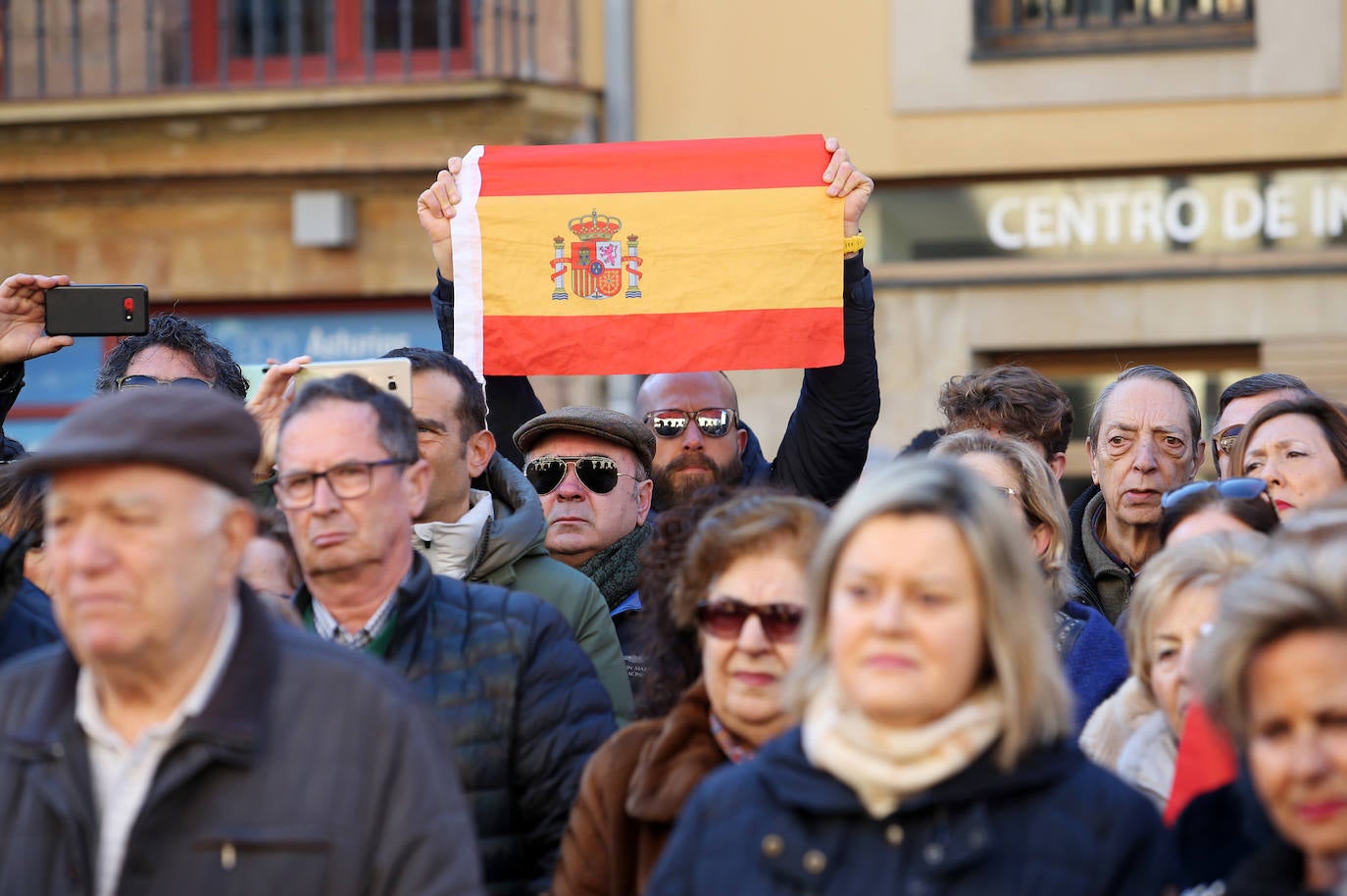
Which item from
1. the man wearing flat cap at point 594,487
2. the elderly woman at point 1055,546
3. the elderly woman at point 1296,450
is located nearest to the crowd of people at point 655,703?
the elderly woman at point 1055,546

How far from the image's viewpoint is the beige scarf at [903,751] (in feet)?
9.46

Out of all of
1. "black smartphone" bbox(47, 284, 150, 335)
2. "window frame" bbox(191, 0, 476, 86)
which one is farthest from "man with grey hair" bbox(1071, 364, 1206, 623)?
"window frame" bbox(191, 0, 476, 86)

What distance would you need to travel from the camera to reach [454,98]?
11695mm

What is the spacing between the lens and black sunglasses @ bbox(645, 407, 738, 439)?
6266 mm

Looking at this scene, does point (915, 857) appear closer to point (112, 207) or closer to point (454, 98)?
point (454, 98)

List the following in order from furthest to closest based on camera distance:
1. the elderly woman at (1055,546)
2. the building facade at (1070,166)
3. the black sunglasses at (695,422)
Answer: the building facade at (1070,166) → the black sunglasses at (695,422) → the elderly woman at (1055,546)

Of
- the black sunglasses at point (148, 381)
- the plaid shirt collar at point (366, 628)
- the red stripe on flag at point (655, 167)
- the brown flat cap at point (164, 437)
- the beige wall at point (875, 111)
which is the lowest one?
the plaid shirt collar at point (366, 628)

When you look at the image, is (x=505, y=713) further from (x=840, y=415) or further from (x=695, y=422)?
(x=695, y=422)

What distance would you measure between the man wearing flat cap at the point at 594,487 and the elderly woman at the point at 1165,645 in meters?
1.85

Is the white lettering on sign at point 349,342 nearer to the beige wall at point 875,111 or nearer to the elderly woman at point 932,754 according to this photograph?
the beige wall at point 875,111

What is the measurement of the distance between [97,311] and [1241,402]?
3365 mm

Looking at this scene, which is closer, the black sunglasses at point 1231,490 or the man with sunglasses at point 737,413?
the black sunglasses at point 1231,490

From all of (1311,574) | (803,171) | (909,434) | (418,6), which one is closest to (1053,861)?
(1311,574)

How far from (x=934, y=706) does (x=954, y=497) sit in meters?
0.32
